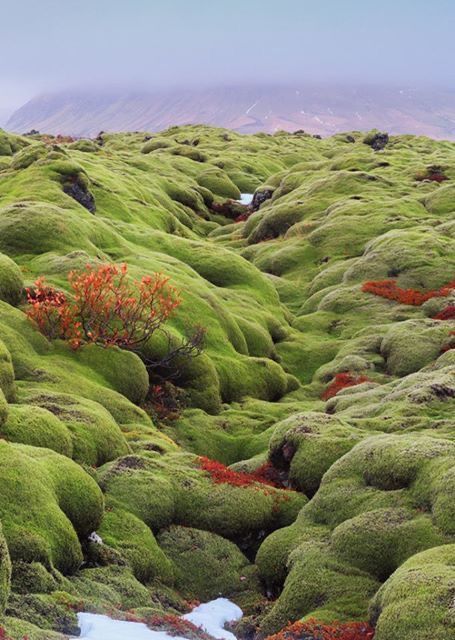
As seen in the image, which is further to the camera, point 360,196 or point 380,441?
point 360,196

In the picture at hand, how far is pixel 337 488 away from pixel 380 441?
211 cm

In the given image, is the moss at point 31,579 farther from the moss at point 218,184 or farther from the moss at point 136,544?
the moss at point 218,184

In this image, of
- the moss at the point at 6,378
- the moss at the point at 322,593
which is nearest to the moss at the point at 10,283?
the moss at the point at 6,378

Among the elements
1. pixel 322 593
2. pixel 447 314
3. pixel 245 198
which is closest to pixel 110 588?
pixel 322 593

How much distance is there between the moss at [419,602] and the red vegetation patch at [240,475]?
28.9 ft

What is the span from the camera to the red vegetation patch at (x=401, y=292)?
53656 mm

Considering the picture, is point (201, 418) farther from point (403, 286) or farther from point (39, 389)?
point (403, 286)

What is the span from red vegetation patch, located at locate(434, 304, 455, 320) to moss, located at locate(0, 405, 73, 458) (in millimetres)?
32354

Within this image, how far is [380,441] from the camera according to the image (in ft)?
71.1

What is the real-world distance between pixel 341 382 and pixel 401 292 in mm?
17978

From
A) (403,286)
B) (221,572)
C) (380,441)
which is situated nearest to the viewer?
(221,572)

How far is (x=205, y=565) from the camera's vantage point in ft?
66.0

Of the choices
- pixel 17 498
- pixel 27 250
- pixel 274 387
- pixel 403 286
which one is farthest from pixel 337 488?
pixel 403 286

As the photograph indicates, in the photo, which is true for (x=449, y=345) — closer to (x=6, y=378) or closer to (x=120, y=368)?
(x=120, y=368)
